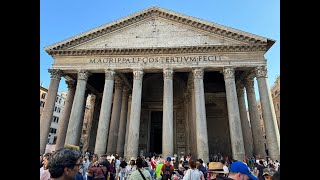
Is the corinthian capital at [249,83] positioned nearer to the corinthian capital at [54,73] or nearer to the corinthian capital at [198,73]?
the corinthian capital at [198,73]

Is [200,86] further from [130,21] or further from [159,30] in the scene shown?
[130,21]

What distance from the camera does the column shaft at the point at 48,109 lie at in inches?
614

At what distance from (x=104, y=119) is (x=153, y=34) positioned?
8.05 m

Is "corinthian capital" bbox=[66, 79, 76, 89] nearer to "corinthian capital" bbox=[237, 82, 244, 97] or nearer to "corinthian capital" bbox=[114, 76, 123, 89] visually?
"corinthian capital" bbox=[114, 76, 123, 89]

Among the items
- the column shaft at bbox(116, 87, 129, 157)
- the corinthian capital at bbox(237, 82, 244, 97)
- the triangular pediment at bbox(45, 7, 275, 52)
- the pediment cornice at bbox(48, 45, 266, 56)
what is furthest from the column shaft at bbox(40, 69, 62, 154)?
the corinthian capital at bbox(237, 82, 244, 97)

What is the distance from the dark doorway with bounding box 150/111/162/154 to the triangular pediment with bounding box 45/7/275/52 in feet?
31.7

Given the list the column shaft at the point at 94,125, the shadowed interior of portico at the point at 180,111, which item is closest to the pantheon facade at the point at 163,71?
the shadowed interior of portico at the point at 180,111

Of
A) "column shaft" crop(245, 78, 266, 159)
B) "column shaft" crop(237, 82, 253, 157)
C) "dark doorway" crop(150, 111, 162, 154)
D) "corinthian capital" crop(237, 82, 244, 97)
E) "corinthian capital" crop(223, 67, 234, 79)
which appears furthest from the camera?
"dark doorway" crop(150, 111, 162, 154)

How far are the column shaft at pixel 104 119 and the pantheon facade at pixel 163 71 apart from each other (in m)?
0.07

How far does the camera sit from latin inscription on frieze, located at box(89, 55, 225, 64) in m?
16.6

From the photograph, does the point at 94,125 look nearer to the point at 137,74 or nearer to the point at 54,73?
the point at 54,73

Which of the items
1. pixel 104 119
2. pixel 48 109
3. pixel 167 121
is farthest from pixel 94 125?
pixel 167 121
